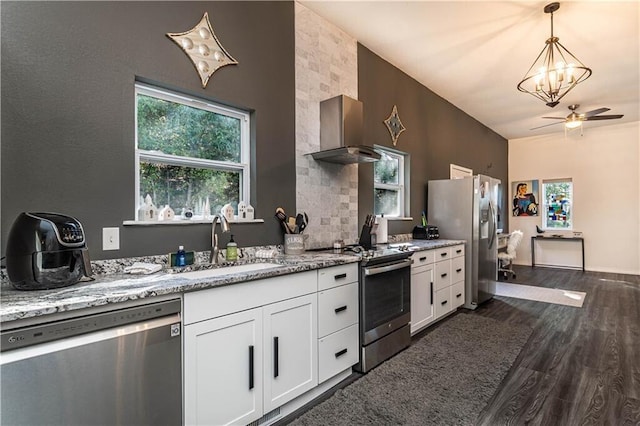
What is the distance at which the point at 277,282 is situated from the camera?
6.18ft

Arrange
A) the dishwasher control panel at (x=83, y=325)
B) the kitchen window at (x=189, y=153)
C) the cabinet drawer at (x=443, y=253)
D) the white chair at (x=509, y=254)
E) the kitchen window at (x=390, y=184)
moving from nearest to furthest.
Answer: the dishwasher control panel at (x=83, y=325) < the kitchen window at (x=189, y=153) < the cabinet drawer at (x=443, y=253) < the kitchen window at (x=390, y=184) < the white chair at (x=509, y=254)

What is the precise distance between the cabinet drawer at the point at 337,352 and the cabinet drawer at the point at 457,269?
2.00 m

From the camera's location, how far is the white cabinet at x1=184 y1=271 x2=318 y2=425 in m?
1.52

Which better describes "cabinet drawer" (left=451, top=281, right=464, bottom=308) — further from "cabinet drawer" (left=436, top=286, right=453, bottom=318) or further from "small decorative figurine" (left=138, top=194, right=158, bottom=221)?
"small decorative figurine" (left=138, top=194, right=158, bottom=221)

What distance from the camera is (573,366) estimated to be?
2590mm

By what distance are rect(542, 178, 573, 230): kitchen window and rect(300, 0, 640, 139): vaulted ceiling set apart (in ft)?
8.21

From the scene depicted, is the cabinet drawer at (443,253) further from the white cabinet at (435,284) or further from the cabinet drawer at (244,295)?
the cabinet drawer at (244,295)

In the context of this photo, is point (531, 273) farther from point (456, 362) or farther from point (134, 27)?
→ point (134, 27)

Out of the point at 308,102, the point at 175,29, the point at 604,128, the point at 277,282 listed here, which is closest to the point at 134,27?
the point at 175,29

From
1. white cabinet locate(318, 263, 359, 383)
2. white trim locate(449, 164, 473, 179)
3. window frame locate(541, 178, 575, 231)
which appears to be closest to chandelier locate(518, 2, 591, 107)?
white trim locate(449, 164, 473, 179)

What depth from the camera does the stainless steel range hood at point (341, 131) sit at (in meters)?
2.92

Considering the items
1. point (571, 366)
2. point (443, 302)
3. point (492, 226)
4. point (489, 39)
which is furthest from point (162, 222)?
point (492, 226)

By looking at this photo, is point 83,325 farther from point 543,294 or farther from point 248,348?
point 543,294

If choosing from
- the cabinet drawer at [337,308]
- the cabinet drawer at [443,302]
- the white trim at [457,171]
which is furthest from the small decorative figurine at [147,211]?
the white trim at [457,171]
